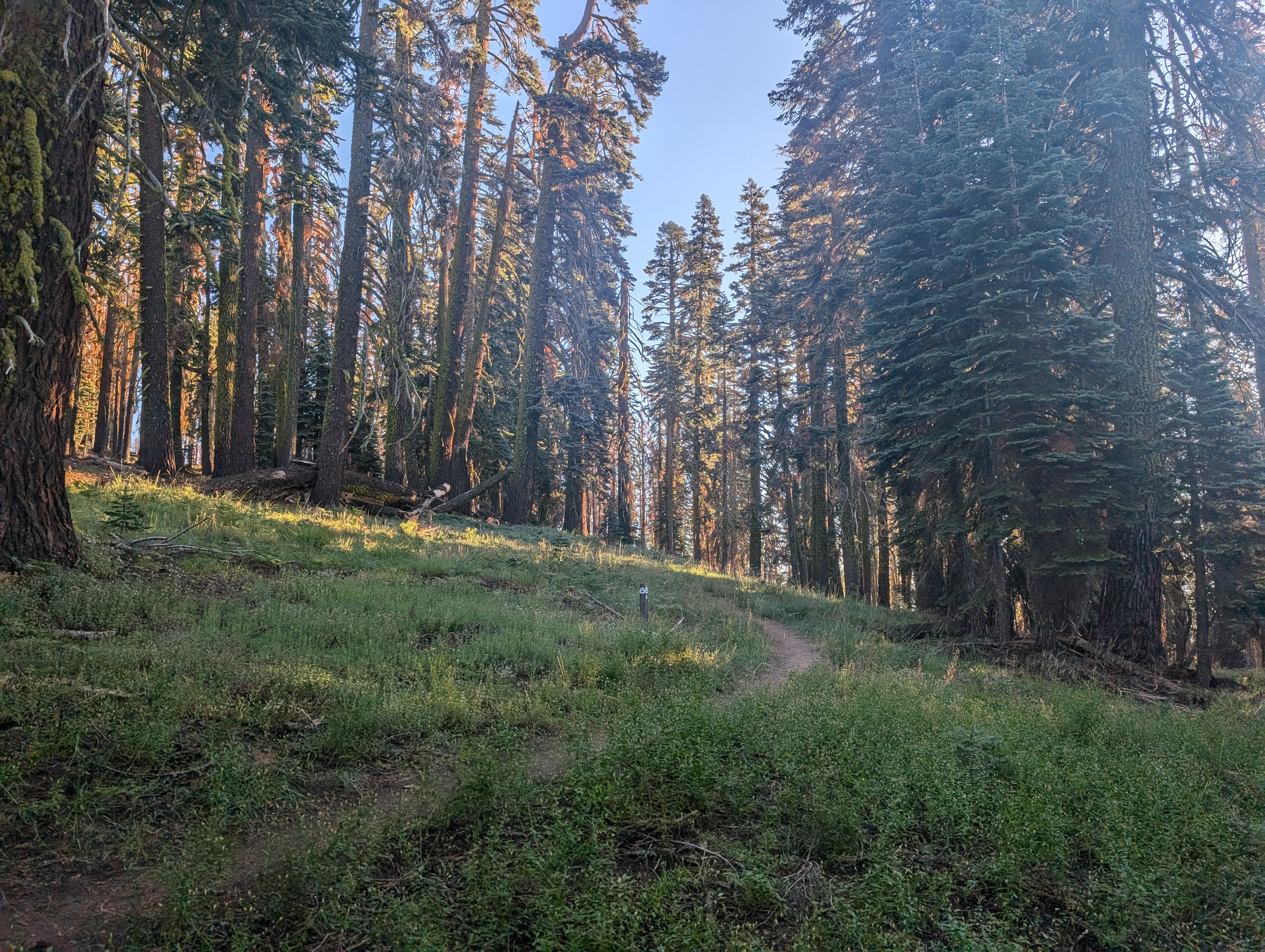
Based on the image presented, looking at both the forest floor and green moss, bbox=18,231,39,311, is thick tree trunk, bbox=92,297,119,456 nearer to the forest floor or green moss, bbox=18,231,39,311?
green moss, bbox=18,231,39,311

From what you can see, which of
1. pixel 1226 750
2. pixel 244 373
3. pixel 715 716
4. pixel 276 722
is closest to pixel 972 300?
pixel 1226 750

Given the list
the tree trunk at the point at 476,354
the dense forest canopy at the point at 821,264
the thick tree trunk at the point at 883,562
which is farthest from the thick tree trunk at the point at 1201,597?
the tree trunk at the point at 476,354

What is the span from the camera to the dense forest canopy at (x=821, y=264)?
7344 millimetres

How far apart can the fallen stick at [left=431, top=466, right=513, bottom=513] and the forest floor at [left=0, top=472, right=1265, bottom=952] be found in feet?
34.8

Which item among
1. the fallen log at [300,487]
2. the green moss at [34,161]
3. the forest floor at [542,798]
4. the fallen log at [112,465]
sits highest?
the green moss at [34,161]

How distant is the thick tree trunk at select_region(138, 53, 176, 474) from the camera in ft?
42.7

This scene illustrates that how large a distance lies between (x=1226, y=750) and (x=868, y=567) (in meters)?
17.5

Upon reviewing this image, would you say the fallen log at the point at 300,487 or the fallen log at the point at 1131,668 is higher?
the fallen log at the point at 300,487

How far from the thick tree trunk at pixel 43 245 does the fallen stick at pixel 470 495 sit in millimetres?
11150

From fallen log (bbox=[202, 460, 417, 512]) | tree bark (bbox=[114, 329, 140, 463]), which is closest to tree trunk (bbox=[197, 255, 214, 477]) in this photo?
tree bark (bbox=[114, 329, 140, 463])

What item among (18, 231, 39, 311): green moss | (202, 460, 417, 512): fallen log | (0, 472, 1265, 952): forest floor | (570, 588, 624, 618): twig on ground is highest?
(18, 231, 39, 311): green moss

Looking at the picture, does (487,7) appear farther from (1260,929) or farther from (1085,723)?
(1260,929)

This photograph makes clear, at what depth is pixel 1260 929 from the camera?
3107mm

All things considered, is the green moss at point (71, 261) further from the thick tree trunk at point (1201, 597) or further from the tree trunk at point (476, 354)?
the thick tree trunk at point (1201, 597)
